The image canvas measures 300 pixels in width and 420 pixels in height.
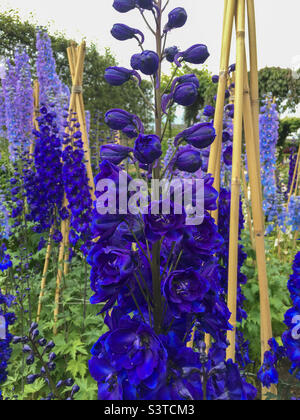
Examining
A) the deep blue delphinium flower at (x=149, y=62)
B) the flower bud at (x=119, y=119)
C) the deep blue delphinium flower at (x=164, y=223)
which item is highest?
the deep blue delphinium flower at (x=149, y=62)

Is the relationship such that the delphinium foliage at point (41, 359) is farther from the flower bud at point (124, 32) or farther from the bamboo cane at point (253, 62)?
the bamboo cane at point (253, 62)

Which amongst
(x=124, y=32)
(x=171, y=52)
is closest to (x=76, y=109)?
(x=124, y=32)

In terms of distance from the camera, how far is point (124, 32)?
39.6 inches

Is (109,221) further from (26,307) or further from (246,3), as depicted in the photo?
(26,307)

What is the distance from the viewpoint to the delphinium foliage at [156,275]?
772mm

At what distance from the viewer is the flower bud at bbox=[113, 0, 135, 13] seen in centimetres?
97

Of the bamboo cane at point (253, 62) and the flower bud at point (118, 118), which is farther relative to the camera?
the bamboo cane at point (253, 62)

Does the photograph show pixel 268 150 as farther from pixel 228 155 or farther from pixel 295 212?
pixel 228 155

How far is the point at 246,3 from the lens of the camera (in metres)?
1.62

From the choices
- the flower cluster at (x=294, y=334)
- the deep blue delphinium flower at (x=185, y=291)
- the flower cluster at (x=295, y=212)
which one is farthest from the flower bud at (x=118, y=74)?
the flower cluster at (x=295, y=212)

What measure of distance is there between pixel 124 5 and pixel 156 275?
2.53 ft

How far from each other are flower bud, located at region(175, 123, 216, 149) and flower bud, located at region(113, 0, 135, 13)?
412 mm

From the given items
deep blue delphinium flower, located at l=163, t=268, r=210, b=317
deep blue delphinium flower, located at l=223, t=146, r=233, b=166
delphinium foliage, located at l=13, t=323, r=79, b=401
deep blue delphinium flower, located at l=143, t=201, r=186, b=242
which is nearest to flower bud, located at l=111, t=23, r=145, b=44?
deep blue delphinium flower, located at l=143, t=201, r=186, b=242
